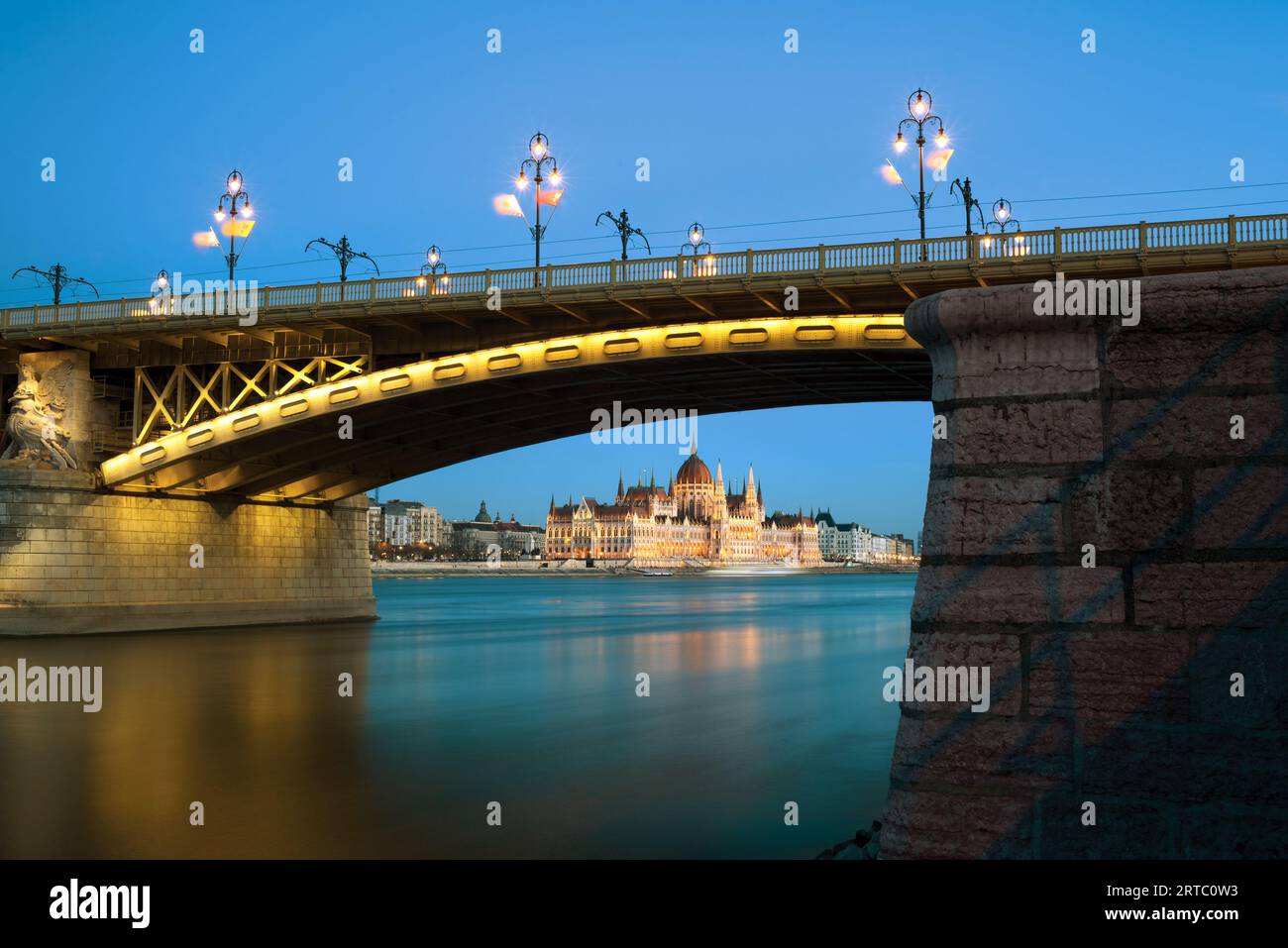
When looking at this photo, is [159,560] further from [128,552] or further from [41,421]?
[41,421]

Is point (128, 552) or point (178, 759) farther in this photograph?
point (128, 552)

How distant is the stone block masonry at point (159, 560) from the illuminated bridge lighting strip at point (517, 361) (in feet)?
5.98

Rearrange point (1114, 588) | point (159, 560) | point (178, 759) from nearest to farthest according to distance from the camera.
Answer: point (1114, 588), point (178, 759), point (159, 560)

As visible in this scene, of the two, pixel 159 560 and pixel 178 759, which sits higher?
pixel 159 560

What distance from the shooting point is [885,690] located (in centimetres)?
2311

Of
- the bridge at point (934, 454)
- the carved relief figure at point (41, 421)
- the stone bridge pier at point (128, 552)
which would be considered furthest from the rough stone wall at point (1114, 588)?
the carved relief figure at point (41, 421)

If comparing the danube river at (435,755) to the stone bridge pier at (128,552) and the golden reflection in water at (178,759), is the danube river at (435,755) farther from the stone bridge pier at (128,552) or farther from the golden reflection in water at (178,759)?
the stone bridge pier at (128,552)

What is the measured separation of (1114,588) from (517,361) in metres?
24.9

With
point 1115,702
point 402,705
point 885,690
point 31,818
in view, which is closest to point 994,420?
point 1115,702

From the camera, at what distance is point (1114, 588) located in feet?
15.6

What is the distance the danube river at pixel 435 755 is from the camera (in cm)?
1019

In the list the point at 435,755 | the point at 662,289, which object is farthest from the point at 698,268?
the point at 435,755

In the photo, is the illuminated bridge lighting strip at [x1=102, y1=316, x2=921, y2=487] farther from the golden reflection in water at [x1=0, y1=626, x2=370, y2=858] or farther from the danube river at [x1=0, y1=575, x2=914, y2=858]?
the golden reflection in water at [x1=0, y1=626, x2=370, y2=858]

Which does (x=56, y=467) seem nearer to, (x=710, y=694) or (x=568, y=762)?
(x=710, y=694)
